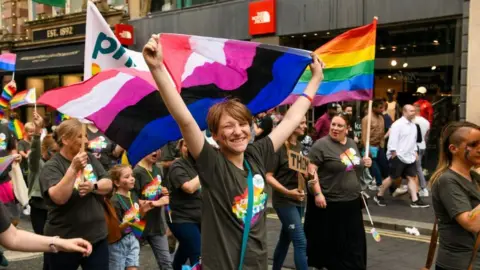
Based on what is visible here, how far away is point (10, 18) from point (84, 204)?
25.1 meters

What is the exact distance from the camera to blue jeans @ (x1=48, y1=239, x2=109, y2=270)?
13.8 feet

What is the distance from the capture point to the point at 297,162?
19.3ft

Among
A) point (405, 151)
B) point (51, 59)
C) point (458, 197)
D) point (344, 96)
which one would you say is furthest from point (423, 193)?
point (51, 59)

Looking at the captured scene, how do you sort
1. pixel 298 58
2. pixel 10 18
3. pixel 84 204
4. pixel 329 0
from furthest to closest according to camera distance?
pixel 10 18, pixel 329 0, pixel 84 204, pixel 298 58

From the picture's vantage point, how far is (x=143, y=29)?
2023cm

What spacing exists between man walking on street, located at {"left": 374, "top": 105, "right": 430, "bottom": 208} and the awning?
14583 mm

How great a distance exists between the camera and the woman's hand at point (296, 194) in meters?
5.94

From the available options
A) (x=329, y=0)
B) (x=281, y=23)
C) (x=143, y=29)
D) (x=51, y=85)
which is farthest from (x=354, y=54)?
(x=51, y=85)

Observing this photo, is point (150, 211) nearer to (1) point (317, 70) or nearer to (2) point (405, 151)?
(1) point (317, 70)

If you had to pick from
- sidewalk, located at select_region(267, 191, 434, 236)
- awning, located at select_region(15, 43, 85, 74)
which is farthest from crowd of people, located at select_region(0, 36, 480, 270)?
awning, located at select_region(15, 43, 85, 74)

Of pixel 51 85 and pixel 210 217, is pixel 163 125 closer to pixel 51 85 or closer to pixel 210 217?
Answer: pixel 210 217

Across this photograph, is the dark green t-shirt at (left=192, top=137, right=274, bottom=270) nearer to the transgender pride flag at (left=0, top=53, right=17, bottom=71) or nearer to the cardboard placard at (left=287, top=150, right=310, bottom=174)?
the cardboard placard at (left=287, top=150, right=310, bottom=174)

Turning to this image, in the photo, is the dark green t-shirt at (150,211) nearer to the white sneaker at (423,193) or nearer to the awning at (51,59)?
the white sneaker at (423,193)

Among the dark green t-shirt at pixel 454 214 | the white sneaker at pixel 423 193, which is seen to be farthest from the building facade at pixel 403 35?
the dark green t-shirt at pixel 454 214
